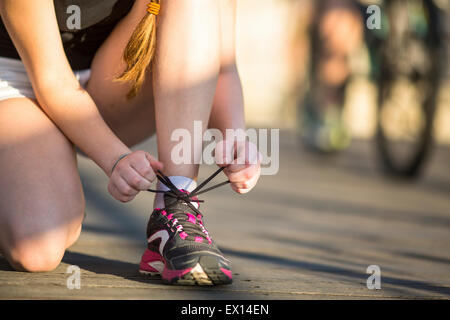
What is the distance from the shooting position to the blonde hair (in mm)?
1173

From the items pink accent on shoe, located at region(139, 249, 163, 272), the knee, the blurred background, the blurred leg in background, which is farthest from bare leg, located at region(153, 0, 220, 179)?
the blurred leg in background

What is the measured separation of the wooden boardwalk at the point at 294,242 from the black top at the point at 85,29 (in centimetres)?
41

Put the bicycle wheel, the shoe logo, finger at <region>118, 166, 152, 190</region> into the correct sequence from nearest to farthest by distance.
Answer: finger at <region>118, 166, 152, 190</region>
the shoe logo
the bicycle wheel

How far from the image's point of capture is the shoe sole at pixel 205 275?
3.52ft

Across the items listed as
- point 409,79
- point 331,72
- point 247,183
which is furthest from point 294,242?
point 331,72

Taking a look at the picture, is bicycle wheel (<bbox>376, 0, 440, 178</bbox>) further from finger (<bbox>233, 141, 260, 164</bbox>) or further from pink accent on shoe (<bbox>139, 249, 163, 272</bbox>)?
pink accent on shoe (<bbox>139, 249, 163, 272</bbox>)

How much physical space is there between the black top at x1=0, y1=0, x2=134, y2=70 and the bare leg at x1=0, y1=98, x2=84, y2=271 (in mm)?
142

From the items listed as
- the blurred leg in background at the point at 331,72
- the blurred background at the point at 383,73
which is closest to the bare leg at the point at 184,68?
the blurred background at the point at 383,73

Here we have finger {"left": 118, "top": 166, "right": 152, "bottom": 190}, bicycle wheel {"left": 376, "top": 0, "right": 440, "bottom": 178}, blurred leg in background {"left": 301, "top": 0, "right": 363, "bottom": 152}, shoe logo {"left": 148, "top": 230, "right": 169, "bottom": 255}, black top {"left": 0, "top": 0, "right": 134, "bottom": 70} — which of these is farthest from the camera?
blurred leg in background {"left": 301, "top": 0, "right": 363, "bottom": 152}

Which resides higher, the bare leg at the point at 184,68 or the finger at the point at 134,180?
the bare leg at the point at 184,68

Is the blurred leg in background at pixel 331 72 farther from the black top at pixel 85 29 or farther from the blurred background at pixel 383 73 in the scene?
the black top at pixel 85 29

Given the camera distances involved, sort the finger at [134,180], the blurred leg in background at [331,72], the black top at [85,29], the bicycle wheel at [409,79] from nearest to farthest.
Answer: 1. the finger at [134,180]
2. the black top at [85,29]
3. the bicycle wheel at [409,79]
4. the blurred leg in background at [331,72]

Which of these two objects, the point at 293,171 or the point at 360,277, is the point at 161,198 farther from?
the point at 293,171
